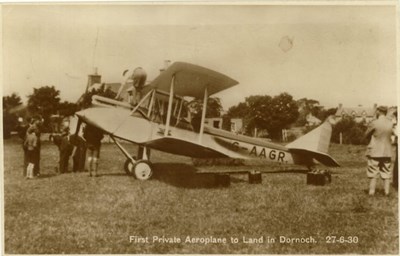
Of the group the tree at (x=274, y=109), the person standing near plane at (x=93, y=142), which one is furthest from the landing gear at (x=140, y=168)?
the tree at (x=274, y=109)

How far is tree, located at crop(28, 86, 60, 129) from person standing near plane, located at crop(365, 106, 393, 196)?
2366 millimetres

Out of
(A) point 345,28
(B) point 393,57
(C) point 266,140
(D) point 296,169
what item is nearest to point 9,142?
(C) point 266,140

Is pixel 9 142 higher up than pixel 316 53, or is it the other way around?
pixel 316 53

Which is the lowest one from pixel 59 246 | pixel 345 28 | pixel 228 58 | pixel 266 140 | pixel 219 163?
pixel 59 246

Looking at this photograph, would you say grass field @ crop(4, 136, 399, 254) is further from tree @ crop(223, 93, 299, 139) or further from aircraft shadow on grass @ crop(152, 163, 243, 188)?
tree @ crop(223, 93, 299, 139)

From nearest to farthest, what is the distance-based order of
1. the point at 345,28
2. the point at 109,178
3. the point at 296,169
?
the point at 345,28 < the point at 109,178 < the point at 296,169

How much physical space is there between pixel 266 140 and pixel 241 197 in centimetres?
86

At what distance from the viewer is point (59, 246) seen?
3213mm

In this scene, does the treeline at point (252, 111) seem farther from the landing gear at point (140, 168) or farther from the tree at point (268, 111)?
the landing gear at point (140, 168)

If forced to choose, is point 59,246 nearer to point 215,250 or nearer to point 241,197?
point 215,250

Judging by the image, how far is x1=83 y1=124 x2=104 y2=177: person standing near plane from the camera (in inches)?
155

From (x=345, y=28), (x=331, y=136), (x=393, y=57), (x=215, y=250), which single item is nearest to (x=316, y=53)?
(x=345, y=28)

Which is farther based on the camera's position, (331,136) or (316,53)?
(331,136)

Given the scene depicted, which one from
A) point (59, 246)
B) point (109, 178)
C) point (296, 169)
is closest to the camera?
point (59, 246)
